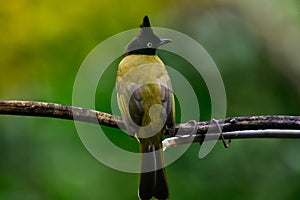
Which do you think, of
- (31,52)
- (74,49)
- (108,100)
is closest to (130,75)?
(108,100)

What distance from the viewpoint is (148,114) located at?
2641 millimetres

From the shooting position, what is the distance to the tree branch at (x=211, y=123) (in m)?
1.89

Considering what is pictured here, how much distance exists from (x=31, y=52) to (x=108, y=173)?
106 cm

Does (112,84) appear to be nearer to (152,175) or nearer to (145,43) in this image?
(145,43)

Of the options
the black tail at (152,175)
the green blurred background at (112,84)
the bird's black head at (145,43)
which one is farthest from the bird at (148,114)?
the green blurred background at (112,84)

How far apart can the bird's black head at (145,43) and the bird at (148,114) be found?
0.25 meters

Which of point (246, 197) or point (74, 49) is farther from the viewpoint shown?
point (74, 49)

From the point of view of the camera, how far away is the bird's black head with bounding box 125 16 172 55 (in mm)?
3283

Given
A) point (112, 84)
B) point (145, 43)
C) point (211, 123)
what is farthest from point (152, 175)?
point (112, 84)

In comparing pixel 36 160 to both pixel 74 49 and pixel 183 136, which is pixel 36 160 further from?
pixel 183 136

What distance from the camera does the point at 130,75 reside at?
2910 millimetres

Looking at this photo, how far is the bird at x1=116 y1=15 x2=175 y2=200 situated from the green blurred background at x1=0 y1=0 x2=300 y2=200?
2.49 ft

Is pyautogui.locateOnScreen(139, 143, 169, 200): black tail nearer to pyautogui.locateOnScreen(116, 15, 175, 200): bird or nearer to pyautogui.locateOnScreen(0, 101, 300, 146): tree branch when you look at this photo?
pyautogui.locateOnScreen(116, 15, 175, 200): bird

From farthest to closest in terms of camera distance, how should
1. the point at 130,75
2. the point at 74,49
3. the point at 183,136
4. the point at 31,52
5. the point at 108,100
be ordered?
the point at 31,52, the point at 74,49, the point at 108,100, the point at 130,75, the point at 183,136
